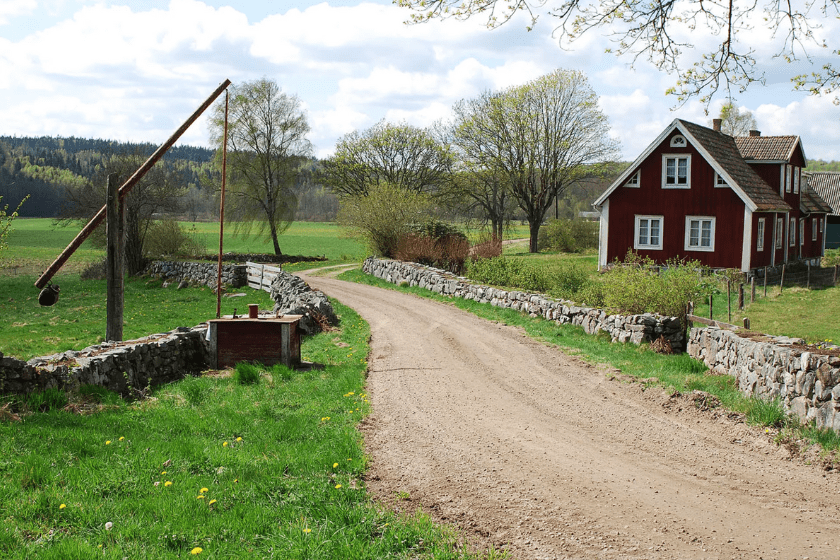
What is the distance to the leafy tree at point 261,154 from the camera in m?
44.6

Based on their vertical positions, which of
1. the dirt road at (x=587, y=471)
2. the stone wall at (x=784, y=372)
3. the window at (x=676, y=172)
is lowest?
the dirt road at (x=587, y=471)

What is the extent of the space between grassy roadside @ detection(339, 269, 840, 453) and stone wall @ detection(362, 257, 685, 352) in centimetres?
25

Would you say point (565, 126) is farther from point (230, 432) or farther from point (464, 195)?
point (230, 432)

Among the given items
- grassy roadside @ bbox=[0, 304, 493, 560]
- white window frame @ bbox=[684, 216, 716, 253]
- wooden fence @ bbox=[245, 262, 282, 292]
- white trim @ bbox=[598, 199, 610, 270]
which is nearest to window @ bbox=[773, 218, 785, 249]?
white window frame @ bbox=[684, 216, 716, 253]

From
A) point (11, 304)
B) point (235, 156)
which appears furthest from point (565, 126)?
point (11, 304)

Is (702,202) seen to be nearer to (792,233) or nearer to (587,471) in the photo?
(792,233)

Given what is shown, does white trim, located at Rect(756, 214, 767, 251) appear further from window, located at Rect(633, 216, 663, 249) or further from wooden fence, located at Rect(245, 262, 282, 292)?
wooden fence, located at Rect(245, 262, 282, 292)

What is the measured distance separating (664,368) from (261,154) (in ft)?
128

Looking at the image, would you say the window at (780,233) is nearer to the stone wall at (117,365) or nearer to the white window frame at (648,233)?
the white window frame at (648,233)

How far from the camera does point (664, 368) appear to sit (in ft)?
37.7

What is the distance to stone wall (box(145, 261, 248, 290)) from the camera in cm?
3184

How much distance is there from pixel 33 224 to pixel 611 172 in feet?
283

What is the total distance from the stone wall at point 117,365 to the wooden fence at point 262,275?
15.3 m

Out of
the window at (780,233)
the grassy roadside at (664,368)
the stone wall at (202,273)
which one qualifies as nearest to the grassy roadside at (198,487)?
the grassy roadside at (664,368)
